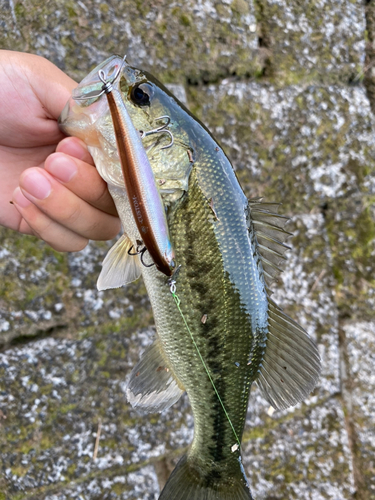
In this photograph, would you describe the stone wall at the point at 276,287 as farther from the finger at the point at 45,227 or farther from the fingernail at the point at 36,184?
the fingernail at the point at 36,184

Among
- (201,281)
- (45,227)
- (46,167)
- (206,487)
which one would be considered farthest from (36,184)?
(206,487)

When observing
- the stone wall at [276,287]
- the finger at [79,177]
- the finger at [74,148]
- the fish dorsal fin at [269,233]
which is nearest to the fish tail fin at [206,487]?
the stone wall at [276,287]

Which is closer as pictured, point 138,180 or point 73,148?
point 138,180

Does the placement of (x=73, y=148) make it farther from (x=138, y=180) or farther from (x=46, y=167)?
(x=138, y=180)

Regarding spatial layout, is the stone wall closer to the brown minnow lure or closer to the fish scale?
the fish scale

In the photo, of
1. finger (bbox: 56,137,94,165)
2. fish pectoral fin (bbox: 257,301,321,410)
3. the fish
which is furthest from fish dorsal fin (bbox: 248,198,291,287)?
finger (bbox: 56,137,94,165)

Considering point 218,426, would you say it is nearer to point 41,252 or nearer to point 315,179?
point 41,252
